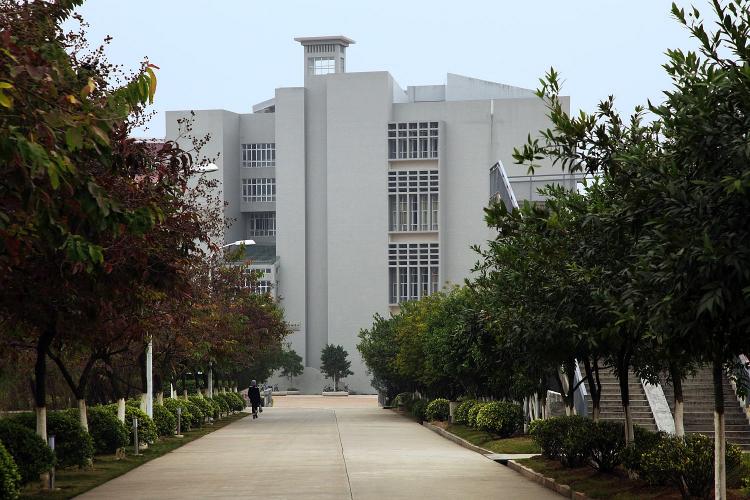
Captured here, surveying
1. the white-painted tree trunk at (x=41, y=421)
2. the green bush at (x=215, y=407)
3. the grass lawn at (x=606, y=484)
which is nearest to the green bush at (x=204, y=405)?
the green bush at (x=215, y=407)

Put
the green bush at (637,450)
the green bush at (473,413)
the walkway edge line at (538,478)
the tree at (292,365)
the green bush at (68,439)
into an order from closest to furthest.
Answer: the green bush at (637,450) → the walkway edge line at (538,478) → the green bush at (68,439) → the green bush at (473,413) → the tree at (292,365)

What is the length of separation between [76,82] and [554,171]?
92.6 meters

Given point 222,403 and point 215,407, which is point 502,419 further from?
point 222,403

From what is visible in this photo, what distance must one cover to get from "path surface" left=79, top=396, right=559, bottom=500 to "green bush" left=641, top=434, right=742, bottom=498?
3.08 meters

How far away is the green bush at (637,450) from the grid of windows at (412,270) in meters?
85.9

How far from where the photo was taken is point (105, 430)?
27.7 m

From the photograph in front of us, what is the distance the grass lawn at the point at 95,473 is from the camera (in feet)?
66.3

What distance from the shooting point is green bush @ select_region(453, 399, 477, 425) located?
4028cm

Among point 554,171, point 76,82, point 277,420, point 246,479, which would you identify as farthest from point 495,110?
point 76,82

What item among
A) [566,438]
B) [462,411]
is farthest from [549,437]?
[462,411]

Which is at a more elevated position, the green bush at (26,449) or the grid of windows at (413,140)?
the grid of windows at (413,140)

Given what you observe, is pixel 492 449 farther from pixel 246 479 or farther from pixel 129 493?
pixel 129 493

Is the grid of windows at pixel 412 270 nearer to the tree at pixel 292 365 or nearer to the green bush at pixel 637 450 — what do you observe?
the tree at pixel 292 365

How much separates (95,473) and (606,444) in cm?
999
